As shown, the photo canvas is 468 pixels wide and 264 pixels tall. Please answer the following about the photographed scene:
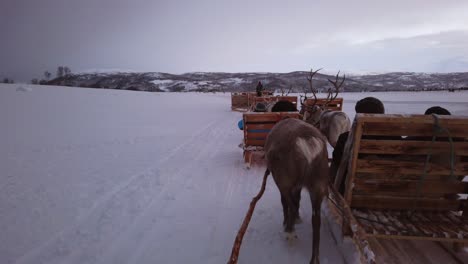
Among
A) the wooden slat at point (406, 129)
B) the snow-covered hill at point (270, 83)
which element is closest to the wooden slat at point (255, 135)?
the wooden slat at point (406, 129)

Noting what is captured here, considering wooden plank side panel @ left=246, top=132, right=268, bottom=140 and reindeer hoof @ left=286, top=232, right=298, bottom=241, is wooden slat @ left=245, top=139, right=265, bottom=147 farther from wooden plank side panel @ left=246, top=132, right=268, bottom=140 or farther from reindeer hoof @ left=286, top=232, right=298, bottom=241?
reindeer hoof @ left=286, top=232, right=298, bottom=241

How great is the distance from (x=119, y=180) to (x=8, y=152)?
3738 mm

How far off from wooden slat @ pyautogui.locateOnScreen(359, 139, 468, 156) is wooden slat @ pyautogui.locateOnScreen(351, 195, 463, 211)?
62cm

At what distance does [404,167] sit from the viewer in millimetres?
2559

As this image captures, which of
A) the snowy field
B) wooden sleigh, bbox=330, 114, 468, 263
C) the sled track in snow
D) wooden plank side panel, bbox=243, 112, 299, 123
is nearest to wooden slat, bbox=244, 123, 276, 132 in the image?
wooden plank side panel, bbox=243, 112, 299, 123

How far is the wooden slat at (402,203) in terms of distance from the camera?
9.09ft

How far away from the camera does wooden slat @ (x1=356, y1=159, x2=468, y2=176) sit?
250cm

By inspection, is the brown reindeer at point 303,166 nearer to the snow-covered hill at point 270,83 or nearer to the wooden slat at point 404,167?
the wooden slat at point 404,167

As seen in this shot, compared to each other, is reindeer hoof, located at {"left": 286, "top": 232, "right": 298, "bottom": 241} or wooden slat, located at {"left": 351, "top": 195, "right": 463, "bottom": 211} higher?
wooden slat, located at {"left": 351, "top": 195, "right": 463, "bottom": 211}

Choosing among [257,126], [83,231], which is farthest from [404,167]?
[83,231]

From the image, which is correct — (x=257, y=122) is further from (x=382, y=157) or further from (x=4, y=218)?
(x=4, y=218)

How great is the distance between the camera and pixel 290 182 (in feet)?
8.65

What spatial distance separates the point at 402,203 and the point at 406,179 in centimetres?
37

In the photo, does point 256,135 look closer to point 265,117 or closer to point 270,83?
point 265,117
